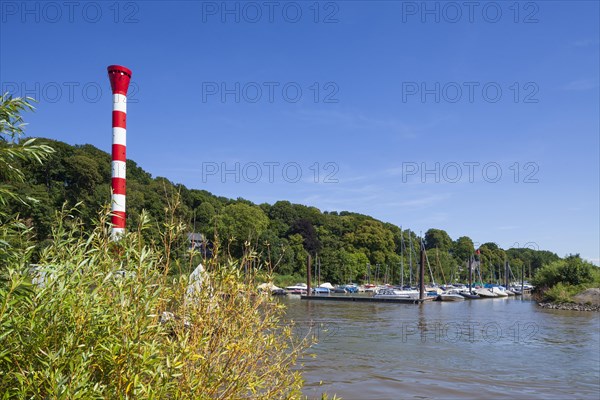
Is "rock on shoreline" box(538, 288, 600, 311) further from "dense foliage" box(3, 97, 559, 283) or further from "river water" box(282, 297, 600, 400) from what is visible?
"dense foliage" box(3, 97, 559, 283)

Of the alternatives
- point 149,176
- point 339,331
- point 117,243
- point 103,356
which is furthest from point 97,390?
point 149,176

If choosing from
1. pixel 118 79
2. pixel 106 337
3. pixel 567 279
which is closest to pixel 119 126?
pixel 118 79

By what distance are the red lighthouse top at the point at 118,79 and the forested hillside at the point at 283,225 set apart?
27172 mm

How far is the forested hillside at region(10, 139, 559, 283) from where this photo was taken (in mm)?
59406

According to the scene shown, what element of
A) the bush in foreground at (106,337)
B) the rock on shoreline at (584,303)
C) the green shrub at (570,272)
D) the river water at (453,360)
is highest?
the bush in foreground at (106,337)

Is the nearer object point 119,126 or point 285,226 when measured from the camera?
point 119,126

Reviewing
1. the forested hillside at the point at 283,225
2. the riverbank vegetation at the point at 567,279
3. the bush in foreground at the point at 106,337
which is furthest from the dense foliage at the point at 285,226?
the bush in foreground at the point at 106,337

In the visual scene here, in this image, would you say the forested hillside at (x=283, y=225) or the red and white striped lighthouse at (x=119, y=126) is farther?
the forested hillside at (x=283, y=225)

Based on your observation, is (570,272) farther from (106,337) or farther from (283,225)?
(106,337)

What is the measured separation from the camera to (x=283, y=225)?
3932 inches

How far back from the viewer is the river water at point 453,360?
46.9 feet

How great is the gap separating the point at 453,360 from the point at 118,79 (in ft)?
72.8

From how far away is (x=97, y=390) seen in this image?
10.6ft

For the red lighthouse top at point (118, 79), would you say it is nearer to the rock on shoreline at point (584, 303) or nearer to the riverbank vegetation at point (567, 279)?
the rock on shoreline at point (584, 303)
